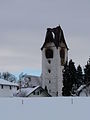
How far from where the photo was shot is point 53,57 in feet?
205

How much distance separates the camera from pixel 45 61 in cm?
6250

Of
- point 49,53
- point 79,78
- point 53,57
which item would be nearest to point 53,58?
point 53,57

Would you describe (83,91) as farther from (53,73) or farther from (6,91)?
(53,73)

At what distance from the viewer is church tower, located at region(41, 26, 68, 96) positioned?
199 ft
